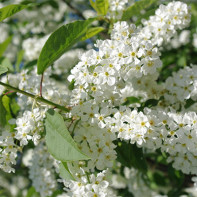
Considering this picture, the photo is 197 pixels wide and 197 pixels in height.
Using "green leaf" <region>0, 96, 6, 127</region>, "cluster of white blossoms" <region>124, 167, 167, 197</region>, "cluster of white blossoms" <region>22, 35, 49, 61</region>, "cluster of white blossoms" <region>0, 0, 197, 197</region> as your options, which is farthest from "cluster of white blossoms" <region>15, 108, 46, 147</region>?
"cluster of white blossoms" <region>22, 35, 49, 61</region>

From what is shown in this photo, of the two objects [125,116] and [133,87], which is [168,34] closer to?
[133,87]

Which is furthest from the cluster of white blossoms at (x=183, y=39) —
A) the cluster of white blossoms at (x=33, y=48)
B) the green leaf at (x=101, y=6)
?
the green leaf at (x=101, y=6)

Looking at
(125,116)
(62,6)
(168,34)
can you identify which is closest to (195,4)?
(62,6)

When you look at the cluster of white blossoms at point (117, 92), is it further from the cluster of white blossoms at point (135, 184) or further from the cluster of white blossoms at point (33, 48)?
the cluster of white blossoms at point (33, 48)

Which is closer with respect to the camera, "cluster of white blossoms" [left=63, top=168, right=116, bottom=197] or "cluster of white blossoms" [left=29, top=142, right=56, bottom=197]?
"cluster of white blossoms" [left=63, top=168, right=116, bottom=197]

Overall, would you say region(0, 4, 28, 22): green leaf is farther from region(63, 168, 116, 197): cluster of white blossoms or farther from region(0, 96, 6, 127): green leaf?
region(63, 168, 116, 197): cluster of white blossoms
